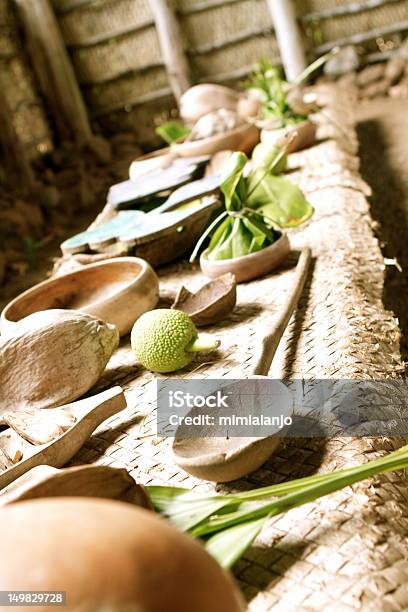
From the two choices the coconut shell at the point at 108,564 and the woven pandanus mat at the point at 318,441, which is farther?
the woven pandanus mat at the point at 318,441

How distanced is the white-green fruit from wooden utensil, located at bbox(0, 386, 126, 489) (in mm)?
203

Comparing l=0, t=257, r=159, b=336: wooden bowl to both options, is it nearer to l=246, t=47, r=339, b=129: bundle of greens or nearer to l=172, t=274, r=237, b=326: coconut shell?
l=172, t=274, r=237, b=326: coconut shell

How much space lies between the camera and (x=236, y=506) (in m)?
0.95

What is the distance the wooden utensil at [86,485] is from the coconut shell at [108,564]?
0.76 feet

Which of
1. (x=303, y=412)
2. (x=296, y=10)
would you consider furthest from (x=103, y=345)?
(x=296, y=10)

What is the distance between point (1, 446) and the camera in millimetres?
1402

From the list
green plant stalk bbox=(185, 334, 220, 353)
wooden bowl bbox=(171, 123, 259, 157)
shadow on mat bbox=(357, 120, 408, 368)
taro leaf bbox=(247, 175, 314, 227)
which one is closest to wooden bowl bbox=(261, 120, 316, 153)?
wooden bowl bbox=(171, 123, 259, 157)

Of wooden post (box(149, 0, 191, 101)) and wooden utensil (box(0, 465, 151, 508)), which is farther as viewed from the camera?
wooden post (box(149, 0, 191, 101))

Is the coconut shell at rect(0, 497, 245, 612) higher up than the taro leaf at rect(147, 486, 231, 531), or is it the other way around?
the coconut shell at rect(0, 497, 245, 612)

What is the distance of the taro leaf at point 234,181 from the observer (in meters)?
2.02

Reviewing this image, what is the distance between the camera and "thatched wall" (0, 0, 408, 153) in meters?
6.54

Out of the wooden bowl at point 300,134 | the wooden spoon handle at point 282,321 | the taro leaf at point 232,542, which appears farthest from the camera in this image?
the wooden bowl at point 300,134

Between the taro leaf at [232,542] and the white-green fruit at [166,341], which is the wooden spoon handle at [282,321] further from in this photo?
the taro leaf at [232,542]

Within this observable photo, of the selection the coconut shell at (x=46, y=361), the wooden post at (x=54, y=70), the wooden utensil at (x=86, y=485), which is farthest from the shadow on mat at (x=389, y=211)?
the wooden post at (x=54, y=70)
